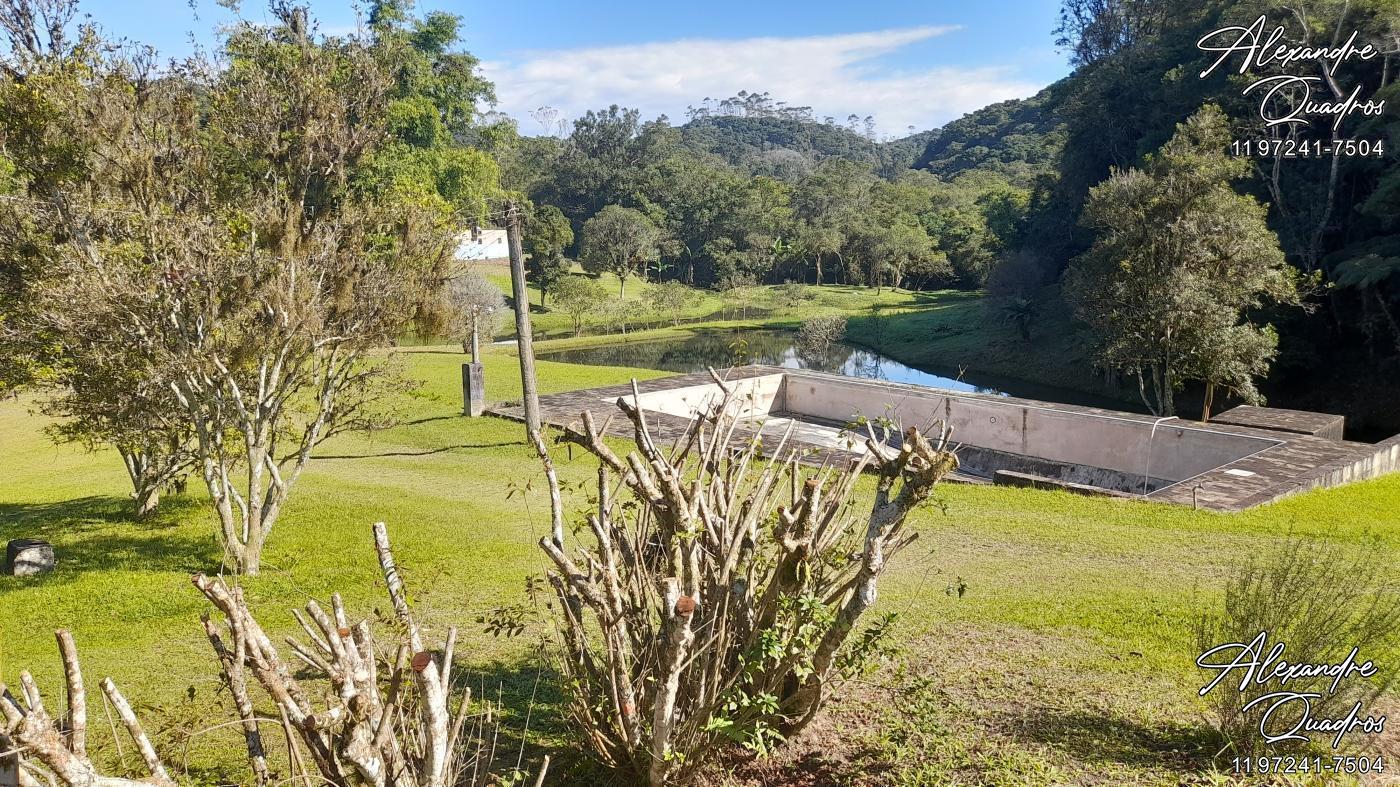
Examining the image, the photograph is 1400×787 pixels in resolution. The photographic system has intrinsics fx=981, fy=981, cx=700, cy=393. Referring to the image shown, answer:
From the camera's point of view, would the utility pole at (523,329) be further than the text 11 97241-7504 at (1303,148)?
No

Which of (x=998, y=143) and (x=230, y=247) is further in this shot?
(x=998, y=143)

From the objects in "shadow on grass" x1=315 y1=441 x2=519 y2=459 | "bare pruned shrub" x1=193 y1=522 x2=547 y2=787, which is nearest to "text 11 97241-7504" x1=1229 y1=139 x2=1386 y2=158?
"shadow on grass" x1=315 y1=441 x2=519 y2=459

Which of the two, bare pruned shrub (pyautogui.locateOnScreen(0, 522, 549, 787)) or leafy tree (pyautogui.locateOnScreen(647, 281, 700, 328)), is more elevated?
leafy tree (pyautogui.locateOnScreen(647, 281, 700, 328))

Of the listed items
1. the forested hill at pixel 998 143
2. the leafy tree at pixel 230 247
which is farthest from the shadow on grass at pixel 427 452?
the forested hill at pixel 998 143

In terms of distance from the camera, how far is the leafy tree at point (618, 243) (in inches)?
1923

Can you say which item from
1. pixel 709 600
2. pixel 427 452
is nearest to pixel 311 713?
pixel 709 600

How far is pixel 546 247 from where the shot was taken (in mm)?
43375

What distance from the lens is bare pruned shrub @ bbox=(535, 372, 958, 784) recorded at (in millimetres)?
3502

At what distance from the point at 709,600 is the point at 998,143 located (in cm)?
9196

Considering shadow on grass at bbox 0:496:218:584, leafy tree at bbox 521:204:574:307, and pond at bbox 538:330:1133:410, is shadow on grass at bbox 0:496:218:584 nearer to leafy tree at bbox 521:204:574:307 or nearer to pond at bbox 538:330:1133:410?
pond at bbox 538:330:1133:410

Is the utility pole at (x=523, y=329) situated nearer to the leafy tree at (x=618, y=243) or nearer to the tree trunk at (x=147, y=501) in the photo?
the tree trunk at (x=147, y=501)

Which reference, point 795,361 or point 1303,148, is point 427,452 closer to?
point 1303,148

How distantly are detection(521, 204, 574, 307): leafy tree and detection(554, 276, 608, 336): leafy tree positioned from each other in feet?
7.09

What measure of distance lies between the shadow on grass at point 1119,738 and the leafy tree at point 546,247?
38.5m
